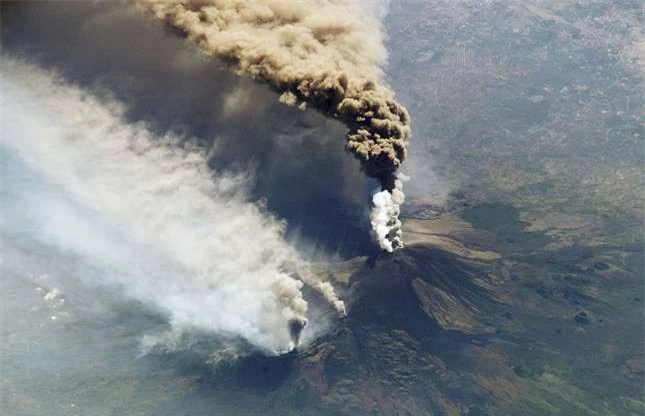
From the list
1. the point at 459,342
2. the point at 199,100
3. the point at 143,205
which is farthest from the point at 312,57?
the point at 459,342

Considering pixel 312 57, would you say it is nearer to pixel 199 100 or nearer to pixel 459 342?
pixel 199 100

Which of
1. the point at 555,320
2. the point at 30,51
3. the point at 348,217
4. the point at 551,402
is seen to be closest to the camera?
the point at 30,51

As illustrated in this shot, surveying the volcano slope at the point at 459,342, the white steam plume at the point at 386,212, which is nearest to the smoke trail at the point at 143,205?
the white steam plume at the point at 386,212

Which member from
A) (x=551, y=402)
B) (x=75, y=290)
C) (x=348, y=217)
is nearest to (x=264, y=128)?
(x=348, y=217)

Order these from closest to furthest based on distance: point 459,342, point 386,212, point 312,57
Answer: point 312,57
point 386,212
point 459,342

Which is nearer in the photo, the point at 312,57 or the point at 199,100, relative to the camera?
the point at 312,57

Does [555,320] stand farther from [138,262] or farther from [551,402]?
[138,262]
